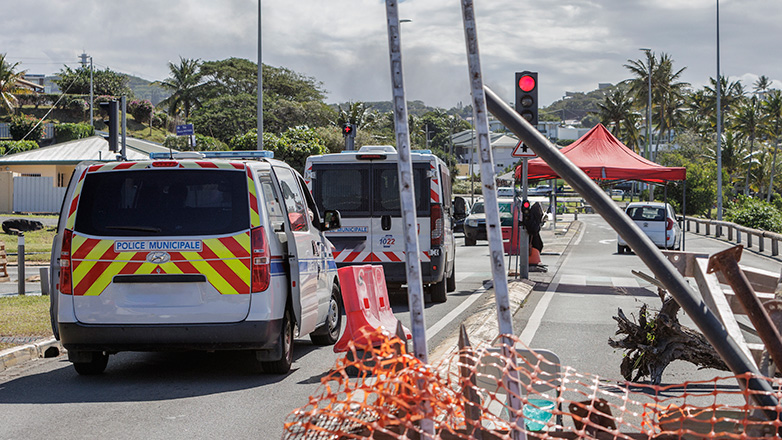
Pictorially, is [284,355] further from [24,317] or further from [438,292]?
[438,292]

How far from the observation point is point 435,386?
2945mm

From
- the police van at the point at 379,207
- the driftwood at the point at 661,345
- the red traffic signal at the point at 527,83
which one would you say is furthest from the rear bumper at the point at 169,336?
the red traffic signal at the point at 527,83

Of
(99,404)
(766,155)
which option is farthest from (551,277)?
(766,155)

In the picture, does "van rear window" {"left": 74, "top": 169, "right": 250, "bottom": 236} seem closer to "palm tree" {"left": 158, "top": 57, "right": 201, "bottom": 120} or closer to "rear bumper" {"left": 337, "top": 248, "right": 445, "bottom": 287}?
"rear bumper" {"left": 337, "top": 248, "right": 445, "bottom": 287}

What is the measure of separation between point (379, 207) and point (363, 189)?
0.39 meters

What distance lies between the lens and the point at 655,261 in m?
3.06

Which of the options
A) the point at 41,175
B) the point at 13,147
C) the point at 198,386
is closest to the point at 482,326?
the point at 198,386

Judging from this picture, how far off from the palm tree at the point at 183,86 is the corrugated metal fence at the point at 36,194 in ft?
133

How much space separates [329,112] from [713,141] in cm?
4557

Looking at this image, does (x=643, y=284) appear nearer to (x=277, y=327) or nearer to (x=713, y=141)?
(x=277, y=327)

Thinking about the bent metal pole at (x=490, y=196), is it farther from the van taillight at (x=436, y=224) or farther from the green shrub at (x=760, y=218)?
the green shrub at (x=760, y=218)

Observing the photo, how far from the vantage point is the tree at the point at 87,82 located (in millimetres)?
93938

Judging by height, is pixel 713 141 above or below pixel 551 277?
above

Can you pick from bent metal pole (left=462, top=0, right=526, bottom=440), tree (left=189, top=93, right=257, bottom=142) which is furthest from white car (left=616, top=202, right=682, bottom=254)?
tree (left=189, top=93, right=257, bottom=142)
